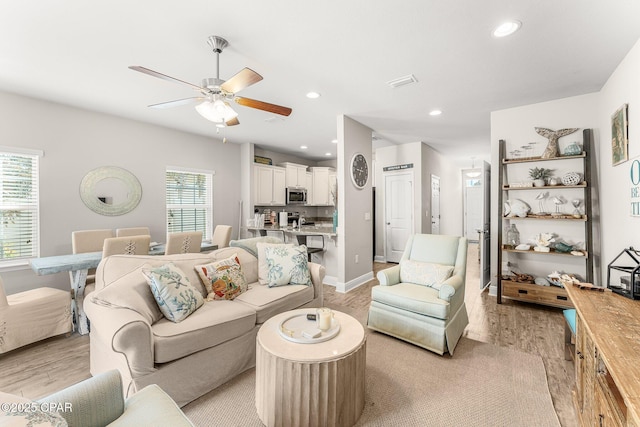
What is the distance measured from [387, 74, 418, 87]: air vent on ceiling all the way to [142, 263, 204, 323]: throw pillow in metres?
2.83

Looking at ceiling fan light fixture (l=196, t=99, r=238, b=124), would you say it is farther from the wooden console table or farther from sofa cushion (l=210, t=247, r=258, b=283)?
the wooden console table

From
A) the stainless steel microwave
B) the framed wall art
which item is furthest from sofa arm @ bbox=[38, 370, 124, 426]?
the stainless steel microwave

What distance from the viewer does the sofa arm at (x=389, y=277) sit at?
280 cm

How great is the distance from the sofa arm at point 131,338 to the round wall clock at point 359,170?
3293 mm

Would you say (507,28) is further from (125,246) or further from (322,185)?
(322,185)

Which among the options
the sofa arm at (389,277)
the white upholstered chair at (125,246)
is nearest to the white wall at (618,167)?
the sofa arm at (389,277)

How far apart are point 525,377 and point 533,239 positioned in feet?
7.23

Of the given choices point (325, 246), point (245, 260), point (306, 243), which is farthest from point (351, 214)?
point (245, 260)

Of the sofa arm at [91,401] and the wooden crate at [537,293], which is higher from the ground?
the sofa arm at [91,401]

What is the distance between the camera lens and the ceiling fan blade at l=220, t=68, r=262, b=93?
1.89m

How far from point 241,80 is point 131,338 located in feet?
5.99

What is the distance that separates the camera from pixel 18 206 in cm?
332

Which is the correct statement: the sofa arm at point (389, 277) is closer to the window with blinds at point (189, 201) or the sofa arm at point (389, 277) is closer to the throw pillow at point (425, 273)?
the throw pillow at point (425, 273)

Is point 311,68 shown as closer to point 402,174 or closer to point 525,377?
point 525,377
